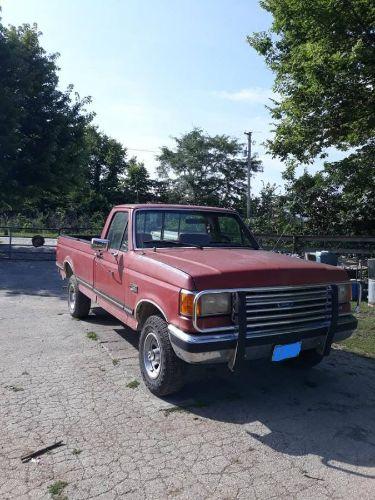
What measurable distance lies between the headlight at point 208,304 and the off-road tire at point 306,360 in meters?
1.55

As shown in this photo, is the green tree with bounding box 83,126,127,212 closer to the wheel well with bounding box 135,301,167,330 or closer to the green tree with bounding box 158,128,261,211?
the green tree with bounding box 158,128,261,211

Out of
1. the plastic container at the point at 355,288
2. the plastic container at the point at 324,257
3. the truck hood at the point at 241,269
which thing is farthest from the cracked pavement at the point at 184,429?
the plastic container at the point at 324,257

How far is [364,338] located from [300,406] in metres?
2.95

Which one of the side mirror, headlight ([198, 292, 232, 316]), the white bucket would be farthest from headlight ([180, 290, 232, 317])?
the white bucket

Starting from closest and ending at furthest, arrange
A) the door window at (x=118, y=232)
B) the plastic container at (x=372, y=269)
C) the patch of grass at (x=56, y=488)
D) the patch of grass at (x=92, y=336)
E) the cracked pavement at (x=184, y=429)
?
the patch of grass at (x=56, y=488) → the cracked pavement at (x=184, y=429) → the door window at (x=118, y=232) → the patch of grass at (x=92, y=336) → the plastic container at (x=372, y=269)

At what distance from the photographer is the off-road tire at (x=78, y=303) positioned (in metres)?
7.66

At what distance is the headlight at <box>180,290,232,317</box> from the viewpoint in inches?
153

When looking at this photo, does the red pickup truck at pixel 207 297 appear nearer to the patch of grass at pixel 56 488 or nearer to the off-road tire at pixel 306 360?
the off-road tire at pixel 306 360

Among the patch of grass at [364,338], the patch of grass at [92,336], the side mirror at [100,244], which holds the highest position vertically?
the side mirror at [100,244]

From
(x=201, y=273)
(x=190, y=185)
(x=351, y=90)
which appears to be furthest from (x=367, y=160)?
(x=190, y=185)

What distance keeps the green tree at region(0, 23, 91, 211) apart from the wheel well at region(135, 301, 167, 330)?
13.8 metres

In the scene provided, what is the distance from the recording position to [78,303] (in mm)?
7668

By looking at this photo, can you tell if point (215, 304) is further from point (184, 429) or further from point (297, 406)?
point (297, 406)

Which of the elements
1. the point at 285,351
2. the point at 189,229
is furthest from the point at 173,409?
the point at 189,229
